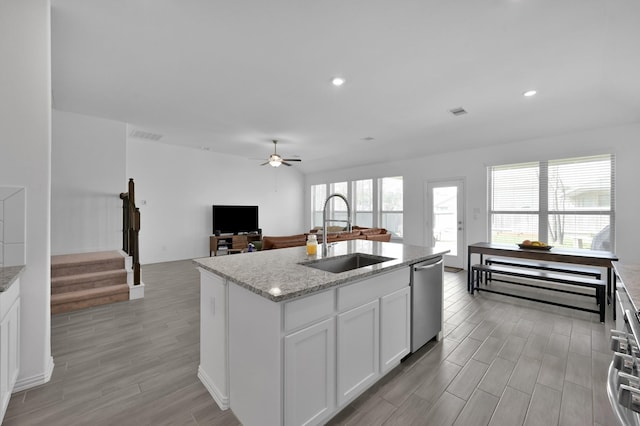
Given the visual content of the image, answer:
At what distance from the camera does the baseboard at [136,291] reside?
3801 mm

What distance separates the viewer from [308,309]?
1417 millimetres

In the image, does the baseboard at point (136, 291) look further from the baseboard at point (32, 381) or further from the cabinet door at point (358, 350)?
the cabinet door at point (358, 350)

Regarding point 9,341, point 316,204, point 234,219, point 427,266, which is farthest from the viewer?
point 316,204

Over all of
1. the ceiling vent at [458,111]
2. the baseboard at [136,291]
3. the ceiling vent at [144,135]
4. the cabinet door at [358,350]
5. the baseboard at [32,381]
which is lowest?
the baseboard at [32,381]

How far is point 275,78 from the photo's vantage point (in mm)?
3182

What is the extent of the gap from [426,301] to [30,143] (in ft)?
10.7

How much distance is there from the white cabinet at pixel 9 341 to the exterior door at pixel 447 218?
608 cm

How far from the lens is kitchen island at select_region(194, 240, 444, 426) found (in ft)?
4.38

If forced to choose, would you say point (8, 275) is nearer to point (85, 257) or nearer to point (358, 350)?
point (358, 350)

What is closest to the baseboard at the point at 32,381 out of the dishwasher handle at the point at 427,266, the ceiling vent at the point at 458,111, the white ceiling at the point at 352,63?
the white ceiling at the point at 352,63

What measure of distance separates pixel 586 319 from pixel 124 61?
18.9 ft

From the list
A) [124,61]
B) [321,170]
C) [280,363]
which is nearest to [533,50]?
[280,363]

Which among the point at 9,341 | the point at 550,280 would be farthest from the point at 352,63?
the point at 550,280

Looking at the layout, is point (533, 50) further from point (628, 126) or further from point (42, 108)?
point (42, 108)
